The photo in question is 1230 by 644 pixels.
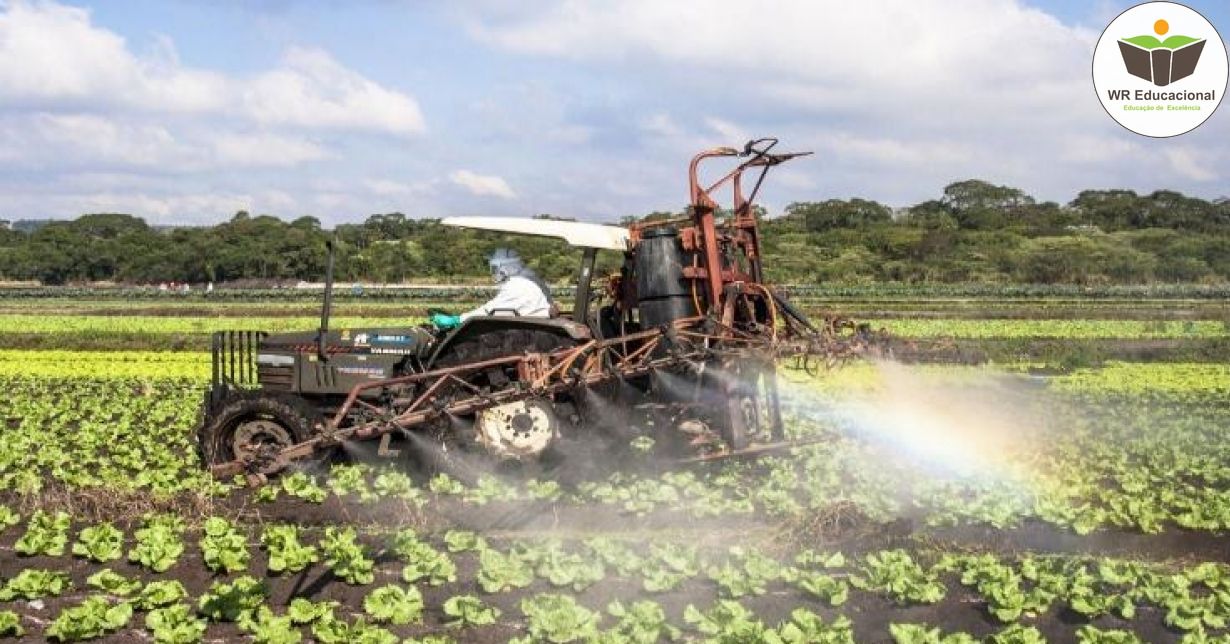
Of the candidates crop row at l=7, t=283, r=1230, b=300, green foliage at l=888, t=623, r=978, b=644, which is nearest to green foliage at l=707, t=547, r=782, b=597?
green foliage at l=888, t=623, r=978, b=644

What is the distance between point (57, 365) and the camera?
24.7m

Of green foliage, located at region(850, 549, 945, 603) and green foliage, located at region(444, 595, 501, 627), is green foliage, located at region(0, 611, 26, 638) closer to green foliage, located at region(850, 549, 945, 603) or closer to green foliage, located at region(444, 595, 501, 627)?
green foliage, located at region(444, 595, 501, 627)

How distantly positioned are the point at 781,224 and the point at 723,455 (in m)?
81.1

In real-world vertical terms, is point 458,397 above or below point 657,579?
above

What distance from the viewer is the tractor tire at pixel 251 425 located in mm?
10070

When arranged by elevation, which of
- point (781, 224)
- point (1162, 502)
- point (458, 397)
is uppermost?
point (781, 224)

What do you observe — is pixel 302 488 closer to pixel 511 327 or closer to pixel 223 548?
pixel 223 548

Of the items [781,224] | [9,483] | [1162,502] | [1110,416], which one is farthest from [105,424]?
[781,224]

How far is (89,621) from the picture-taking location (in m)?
6.14

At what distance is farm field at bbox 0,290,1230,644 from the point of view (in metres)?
6.32

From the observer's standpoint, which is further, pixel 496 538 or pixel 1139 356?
pixel 1139 356

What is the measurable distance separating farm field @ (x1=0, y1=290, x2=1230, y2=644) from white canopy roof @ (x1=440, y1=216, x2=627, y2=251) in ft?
6.57

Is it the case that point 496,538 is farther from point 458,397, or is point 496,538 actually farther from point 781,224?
point 781,224

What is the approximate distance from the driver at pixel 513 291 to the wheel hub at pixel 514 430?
92 centimetres
